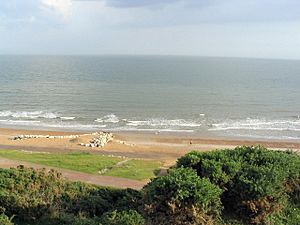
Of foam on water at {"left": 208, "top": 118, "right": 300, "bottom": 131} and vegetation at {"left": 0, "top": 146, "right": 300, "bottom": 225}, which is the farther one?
foam on water at {"left": 208, "top": 118, "right": 300, "bottom": 131}

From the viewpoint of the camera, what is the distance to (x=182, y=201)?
11.5 m

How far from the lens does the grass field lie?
29342 mm

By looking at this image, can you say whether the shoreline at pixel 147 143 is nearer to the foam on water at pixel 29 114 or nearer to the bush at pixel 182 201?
the foam on water at pixel 29 114

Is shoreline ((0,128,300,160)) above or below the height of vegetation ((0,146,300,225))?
below

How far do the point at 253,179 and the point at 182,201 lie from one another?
2560 millimetres

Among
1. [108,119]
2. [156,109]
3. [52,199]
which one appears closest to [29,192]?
[52,199]

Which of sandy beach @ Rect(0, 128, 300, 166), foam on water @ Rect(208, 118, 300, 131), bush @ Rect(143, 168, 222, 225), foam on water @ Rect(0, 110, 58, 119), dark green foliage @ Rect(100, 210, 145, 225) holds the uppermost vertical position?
bush @ Rect(143, 168, 222, 225)

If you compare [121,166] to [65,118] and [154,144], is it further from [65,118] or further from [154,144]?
[65,118]

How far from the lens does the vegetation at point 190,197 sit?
11.6 m

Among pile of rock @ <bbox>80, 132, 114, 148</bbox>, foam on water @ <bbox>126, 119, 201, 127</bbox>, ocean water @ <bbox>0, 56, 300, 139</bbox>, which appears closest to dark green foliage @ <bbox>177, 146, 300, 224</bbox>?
pile of rock @ <bbox>80, 132, 114, 148</bbox>

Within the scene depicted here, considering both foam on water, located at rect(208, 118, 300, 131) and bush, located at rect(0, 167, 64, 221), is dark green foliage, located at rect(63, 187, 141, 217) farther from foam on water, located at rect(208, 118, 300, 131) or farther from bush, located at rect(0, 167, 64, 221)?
foam on water, located at rect(208, 118, 300, 131)

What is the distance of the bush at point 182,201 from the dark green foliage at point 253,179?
1023mm

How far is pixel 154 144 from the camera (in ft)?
149

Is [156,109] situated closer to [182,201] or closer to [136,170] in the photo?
[136,170]
